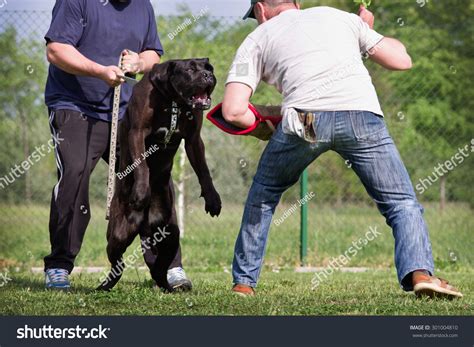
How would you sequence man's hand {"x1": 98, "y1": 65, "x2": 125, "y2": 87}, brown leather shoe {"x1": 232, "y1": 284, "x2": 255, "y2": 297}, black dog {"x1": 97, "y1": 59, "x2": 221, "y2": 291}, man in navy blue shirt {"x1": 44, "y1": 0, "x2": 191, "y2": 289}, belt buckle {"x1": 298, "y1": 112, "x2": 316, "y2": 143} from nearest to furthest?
belt buckle {"x1": 298, "y1": 112, "x2": 316, "y2": 143}
brown leather shoe {"x1": 232, "y1": 284, "x2": 255, "y2": 297}
black dog {"x1": 97, "y1": 59, "x2": 221, "y2": 291}
man's hand {"x1": 98, "y1": 65, "x2": 125, "y2": 87}
man in navy blue shirt {"x1": 44, "y1": 0, "x2": 191, "y2": 289}

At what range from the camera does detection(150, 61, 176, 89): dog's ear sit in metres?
4.95

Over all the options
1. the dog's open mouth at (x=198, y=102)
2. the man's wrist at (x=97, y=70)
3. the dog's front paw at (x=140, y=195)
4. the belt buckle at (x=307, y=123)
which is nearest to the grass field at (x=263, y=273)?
the dog's front paw at (x=140, y=195)

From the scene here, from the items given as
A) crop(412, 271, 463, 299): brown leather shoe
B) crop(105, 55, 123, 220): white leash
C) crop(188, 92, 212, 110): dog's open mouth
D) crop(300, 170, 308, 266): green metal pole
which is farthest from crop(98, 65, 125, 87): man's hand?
crop(300, 170, 308, 266): green metal pole

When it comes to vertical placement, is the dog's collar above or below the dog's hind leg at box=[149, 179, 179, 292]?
above

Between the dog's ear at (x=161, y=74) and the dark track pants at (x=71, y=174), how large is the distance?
2.83 feet

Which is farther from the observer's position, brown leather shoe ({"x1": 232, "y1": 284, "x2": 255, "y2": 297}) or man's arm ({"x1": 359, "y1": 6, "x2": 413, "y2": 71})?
brown leather shoe ({"x1": 232, "y1": 284, "x2": 255, "y2": 297})

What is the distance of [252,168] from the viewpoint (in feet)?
33.4

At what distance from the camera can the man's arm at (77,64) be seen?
5.20m

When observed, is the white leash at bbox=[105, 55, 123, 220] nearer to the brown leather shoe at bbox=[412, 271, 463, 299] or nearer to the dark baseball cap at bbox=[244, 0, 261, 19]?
the dark baseball cap at bbox=[244, 0, 261, 19]

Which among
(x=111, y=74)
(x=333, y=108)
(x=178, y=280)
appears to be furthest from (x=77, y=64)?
(x=333, y=108)

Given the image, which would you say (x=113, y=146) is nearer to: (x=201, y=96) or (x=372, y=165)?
(x=201, y=96)
